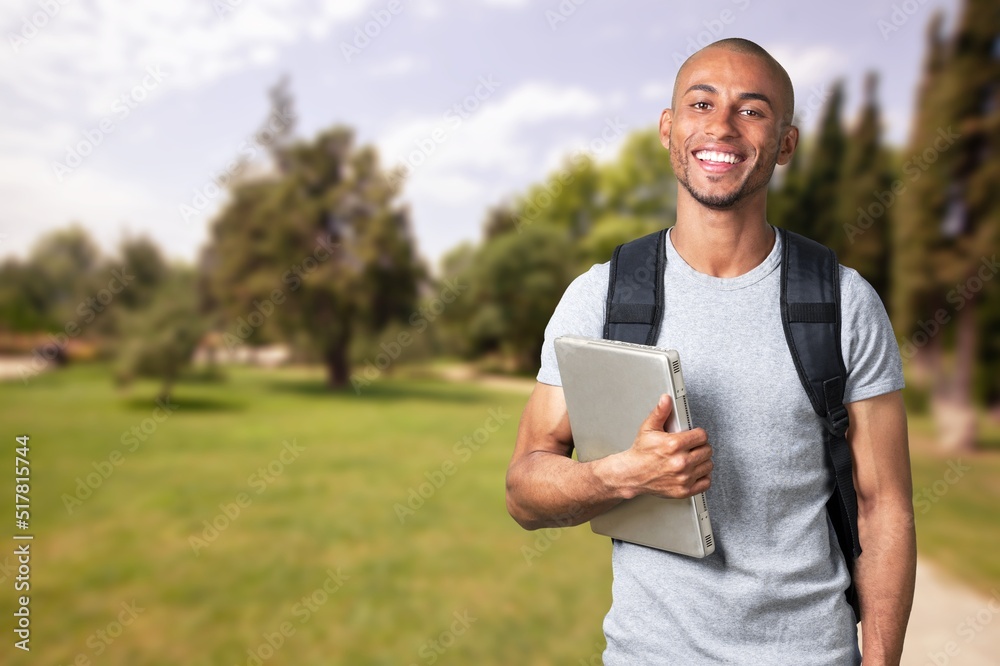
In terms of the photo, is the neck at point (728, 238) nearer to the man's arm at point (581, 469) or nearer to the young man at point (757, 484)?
the young man at point (757, 484)

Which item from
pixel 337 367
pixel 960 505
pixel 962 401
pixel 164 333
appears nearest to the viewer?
Result: pixel 960 505

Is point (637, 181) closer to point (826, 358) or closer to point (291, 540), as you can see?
point (291, 540)

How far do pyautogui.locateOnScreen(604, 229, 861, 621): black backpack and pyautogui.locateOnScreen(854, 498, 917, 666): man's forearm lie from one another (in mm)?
34

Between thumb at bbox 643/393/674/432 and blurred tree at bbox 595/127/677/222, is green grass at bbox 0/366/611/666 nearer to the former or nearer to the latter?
thumb at bbox 643/393/674/432

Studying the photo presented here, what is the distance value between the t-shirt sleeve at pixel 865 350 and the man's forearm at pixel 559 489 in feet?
1.50

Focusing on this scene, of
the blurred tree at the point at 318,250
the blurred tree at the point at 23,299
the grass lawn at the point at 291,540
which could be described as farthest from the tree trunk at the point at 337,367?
the blurred tree at the point at 23,299

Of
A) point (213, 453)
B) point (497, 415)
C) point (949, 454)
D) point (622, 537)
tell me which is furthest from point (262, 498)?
point (622, 537)

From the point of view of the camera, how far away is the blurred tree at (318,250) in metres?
14.8

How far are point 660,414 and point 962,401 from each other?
1054 centimetres

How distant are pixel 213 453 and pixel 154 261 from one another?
305 centimetres

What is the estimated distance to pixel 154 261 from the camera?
11945 mm

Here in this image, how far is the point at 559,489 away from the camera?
1.40 metres

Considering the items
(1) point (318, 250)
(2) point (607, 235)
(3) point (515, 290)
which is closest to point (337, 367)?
(1) point (318, 250)

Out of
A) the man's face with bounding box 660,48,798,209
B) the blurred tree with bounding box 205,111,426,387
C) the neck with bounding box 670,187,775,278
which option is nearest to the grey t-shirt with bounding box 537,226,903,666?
the neck with bounding box 670,187,775,278
